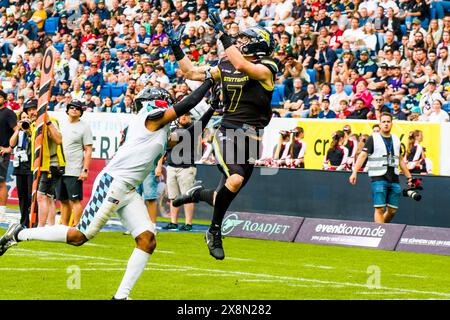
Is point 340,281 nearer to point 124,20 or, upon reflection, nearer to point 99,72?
point 99,72

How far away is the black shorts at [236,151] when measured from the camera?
496 inches

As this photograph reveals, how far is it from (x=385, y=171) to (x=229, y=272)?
5125 mm

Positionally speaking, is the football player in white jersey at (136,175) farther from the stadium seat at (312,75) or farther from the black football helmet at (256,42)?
the stadium seat at (312,75)

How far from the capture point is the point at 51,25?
34.3 meters

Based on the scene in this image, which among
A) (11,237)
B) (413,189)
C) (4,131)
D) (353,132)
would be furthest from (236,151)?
(353,132)

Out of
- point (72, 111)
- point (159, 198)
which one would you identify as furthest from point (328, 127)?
point (72, 111)

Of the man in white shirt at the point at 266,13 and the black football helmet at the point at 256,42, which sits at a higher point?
the black football helmet at the point at 256,42

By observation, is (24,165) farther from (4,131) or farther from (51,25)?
(51,25)

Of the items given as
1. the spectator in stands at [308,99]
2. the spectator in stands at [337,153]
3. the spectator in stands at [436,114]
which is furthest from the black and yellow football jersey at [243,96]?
the spectator in stands at [308,99]

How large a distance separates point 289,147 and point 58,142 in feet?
18.1

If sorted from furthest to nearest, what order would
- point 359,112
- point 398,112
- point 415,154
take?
point 359,112
point 398,112
point 415,154

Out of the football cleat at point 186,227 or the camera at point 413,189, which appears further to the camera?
the football cleat at point 186,227

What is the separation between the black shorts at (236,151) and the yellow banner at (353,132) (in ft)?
26.1
